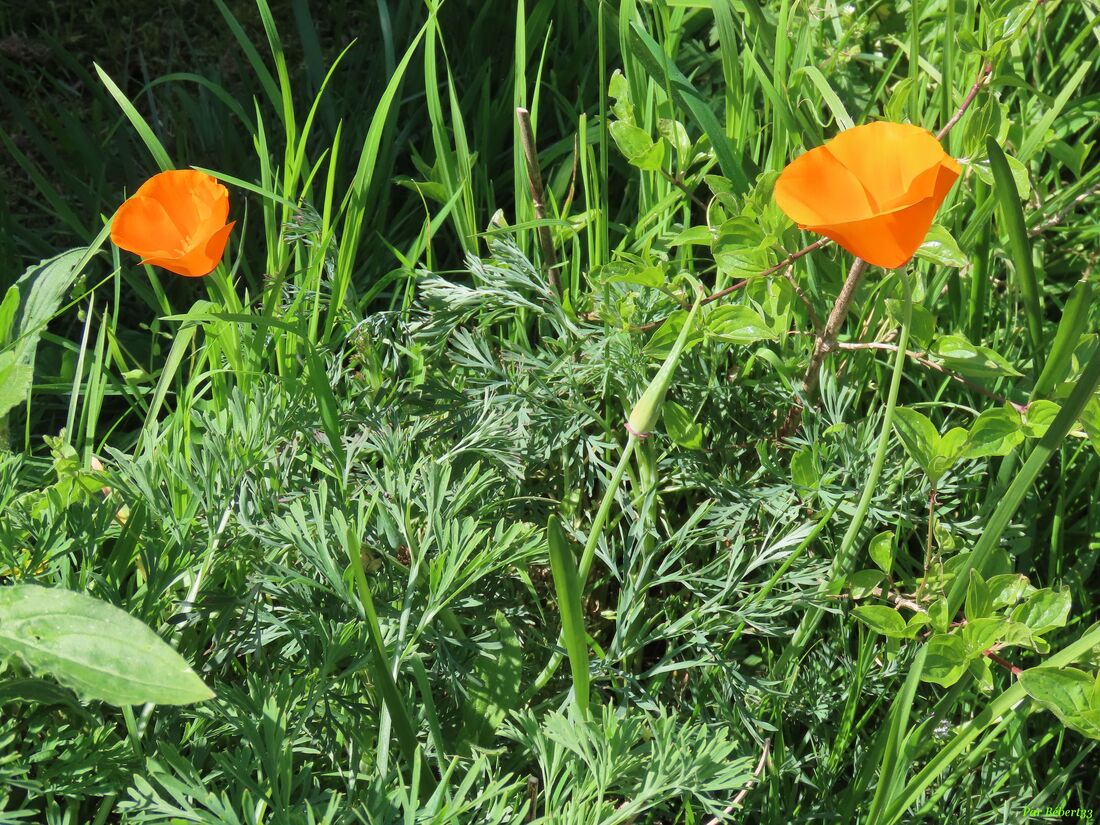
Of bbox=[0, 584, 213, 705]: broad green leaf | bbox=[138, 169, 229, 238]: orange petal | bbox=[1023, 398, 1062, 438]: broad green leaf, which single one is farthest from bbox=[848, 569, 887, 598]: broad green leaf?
bbox=[138, 169, 229, 238]: orange petal

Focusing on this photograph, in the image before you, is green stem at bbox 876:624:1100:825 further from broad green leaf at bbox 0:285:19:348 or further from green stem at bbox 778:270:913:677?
broad green leaf at bbox 0:285:19:348

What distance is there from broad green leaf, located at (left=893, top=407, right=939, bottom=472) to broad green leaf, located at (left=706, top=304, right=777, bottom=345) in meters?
0.17

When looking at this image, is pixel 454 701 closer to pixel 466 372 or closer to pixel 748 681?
pixel 748 681

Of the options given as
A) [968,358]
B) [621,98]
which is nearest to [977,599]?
[968,358]

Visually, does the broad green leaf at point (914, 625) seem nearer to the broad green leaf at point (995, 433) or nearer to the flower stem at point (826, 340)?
the broad green leaf at point (995, 433)

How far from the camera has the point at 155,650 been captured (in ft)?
3.01

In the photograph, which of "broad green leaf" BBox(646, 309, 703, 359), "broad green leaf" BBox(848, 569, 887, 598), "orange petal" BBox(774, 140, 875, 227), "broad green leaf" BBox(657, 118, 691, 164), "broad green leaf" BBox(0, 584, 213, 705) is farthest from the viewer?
"broad green leaf" BBox(657, 118, 691, 164)

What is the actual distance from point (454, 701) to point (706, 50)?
1494mm

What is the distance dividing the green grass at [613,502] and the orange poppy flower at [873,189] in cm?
12

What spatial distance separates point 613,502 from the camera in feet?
4.83

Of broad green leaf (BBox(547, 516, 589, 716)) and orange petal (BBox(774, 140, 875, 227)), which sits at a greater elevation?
orange petal (BBox(774, 140, 875, 227))

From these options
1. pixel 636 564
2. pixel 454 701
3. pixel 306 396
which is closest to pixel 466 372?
pixel 306 396

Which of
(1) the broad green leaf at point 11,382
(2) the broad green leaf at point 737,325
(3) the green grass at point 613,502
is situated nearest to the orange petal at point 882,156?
(3) the green grass at point 613,502

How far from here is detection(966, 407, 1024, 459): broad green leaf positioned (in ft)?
3.91
